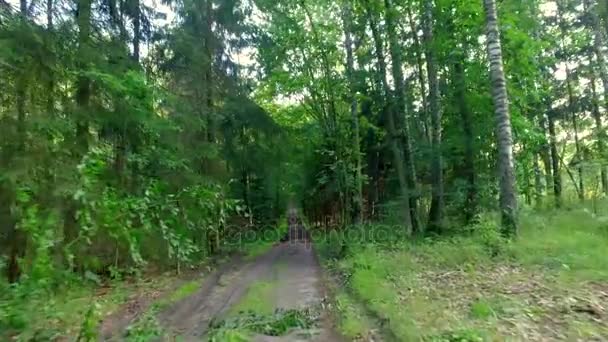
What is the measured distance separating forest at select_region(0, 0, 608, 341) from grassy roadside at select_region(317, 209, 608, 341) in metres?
0.05

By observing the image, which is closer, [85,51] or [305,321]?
[305,321]

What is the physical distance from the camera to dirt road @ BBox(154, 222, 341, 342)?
21.7 ft

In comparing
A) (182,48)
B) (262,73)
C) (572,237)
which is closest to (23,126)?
(182,48)

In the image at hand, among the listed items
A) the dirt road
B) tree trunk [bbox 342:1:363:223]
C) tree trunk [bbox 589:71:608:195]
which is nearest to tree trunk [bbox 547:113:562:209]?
tree trunk [bbox 589:71:608:195]

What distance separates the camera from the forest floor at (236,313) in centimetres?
641

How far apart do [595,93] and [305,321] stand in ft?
58.1

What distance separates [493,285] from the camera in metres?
6.55

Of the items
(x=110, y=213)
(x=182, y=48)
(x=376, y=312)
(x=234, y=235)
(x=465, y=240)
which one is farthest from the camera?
(x=234, y=235)

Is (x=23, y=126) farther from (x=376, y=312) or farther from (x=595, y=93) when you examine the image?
(x=595, y=93)

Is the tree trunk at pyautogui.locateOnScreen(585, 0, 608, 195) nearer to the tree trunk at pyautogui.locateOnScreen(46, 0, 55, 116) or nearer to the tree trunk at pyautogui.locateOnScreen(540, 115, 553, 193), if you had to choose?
the tree trunk at pyautogui.locateOnScreen(540, 115, 553, 193)

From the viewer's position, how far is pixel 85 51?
860 centimetres

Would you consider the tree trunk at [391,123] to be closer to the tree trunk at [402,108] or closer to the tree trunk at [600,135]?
the tree trunk at [402,108]

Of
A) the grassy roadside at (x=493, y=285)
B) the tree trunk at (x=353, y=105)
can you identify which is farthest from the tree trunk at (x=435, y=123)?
the grassy roadside at (x=493, y=285)

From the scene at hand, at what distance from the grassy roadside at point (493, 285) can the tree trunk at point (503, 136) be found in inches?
16.6
